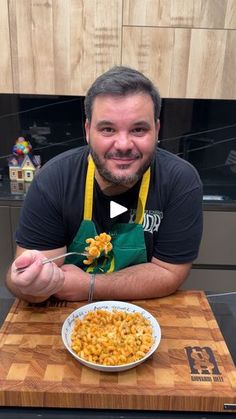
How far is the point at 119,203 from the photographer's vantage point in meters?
1.28

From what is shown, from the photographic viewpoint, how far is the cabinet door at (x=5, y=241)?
87.0 inches

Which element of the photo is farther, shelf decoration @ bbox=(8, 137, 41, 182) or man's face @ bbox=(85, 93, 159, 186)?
shelf decoration @ bbox=(8, 137, 41, 182)

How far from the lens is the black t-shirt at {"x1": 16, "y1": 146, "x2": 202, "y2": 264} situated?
122cm

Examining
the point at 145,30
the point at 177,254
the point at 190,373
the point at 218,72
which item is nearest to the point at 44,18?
the point at 145,30

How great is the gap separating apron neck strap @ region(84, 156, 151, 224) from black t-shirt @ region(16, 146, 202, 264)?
0.05 ft

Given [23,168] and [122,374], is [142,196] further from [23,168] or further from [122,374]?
[23,168]

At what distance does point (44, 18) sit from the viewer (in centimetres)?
192

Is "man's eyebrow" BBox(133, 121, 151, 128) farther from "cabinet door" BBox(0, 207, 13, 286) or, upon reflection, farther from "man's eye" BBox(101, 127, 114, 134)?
"cabinet door" BBox(0, 207, 13, 286)

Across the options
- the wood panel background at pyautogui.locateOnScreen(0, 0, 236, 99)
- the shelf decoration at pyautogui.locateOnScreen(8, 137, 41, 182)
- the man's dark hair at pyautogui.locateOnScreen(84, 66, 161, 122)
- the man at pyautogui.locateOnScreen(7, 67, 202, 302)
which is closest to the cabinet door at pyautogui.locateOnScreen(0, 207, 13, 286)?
the shelf decoration at pyautogui.locateOnScreen(8, 137, 41, 182)

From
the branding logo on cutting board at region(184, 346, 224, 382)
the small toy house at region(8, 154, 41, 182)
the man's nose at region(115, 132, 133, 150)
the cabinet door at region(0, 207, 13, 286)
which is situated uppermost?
the man's nose at region(115, 132, 133, 150)

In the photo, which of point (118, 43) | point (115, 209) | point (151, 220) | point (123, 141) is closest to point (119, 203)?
point (115, 209)

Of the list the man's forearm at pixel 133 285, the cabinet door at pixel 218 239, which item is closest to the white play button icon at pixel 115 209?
the man's forearm at pixel 133 285

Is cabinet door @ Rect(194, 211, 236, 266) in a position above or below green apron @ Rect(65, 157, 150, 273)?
below

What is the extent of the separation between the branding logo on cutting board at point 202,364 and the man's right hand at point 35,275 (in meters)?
0.39
